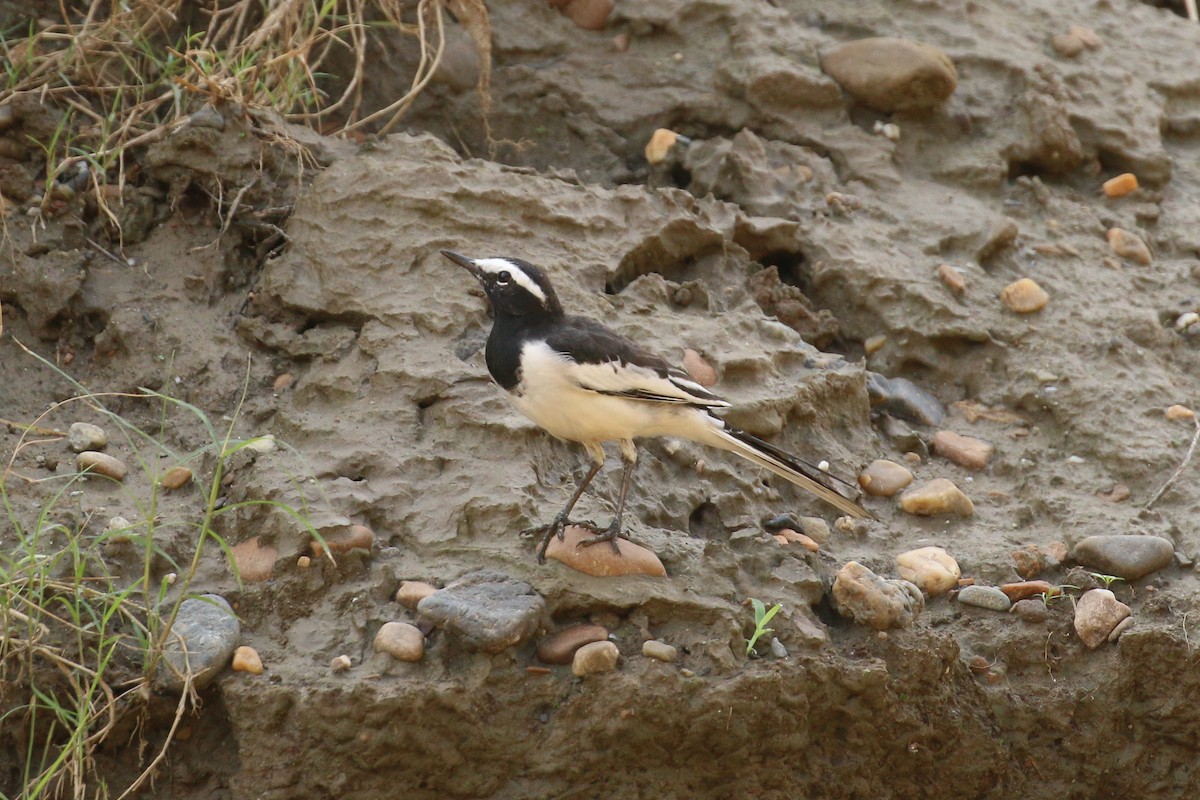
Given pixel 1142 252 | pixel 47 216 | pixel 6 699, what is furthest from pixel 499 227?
pixel 1142 252

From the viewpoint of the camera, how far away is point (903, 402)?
6520 millimetres

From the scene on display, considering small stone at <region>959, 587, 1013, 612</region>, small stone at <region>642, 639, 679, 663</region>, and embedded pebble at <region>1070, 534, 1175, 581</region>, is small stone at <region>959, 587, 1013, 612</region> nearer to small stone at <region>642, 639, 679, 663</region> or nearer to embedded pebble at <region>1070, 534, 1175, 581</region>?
embedded pebble at <region>1070, 534, 1175, 581</region>

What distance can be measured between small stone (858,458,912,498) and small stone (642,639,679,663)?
1669 millimetres

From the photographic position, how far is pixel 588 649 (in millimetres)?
4609

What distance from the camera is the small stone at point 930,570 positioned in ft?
17.7

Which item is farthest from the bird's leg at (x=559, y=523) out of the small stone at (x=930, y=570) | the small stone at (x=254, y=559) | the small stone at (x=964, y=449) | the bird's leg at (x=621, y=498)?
the small stone at (x=964, y=449)

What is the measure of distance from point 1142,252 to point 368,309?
4.30 m

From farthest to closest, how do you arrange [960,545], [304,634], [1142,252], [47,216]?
1. [1142,252]
2. [47,216]
3. [960,545]
4. [304,634]

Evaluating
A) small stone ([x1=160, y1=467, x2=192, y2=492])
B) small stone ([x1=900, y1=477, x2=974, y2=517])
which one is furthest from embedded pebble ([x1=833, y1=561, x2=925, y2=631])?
small stone ([x1=160, y1=467, x2=192, y2=492])

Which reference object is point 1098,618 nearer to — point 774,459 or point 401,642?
point 774,459

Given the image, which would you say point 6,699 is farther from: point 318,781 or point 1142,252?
point 1142,252

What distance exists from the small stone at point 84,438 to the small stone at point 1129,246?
5340 millimetres

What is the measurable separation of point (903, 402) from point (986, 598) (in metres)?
1.42

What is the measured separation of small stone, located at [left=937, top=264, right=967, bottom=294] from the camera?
6895mm
